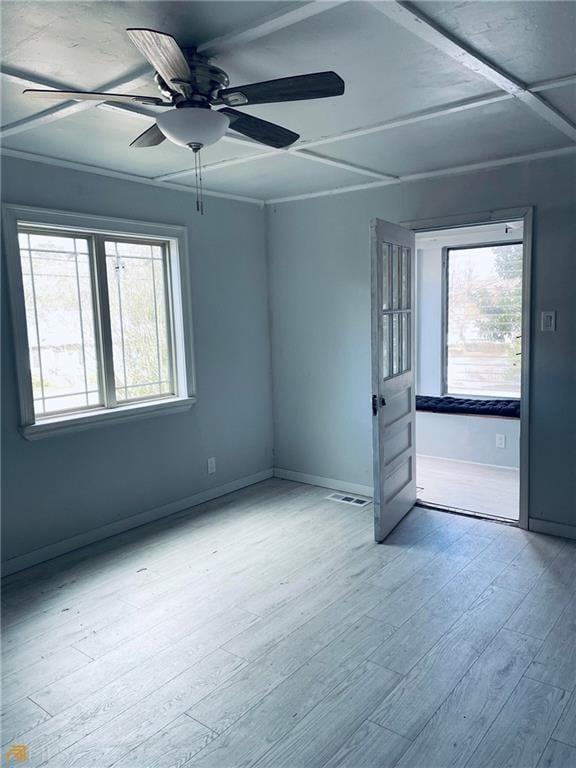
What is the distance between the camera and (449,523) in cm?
385

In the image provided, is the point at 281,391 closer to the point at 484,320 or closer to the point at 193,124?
the point at 484,320

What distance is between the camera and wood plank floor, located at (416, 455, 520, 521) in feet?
13.7

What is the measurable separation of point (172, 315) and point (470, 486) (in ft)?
9.21

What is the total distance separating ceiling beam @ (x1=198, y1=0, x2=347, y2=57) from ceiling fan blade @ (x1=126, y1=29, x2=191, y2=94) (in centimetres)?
17

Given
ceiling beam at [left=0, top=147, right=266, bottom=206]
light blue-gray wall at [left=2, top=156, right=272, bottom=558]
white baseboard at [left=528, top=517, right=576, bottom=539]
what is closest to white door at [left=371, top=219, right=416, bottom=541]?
white baseboard at [left=528, top=517, right=576, bottom=539]

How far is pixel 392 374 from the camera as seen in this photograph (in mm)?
3754

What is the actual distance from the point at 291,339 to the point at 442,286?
2.10 m

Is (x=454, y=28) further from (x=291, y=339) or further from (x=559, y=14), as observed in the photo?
(x=291, y=339)

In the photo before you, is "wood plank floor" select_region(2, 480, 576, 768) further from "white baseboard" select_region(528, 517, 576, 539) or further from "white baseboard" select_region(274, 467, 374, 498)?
"white baseboard" select_region(274, 467, 374, 498)

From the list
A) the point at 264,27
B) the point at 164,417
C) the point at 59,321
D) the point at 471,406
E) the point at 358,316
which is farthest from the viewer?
the point at 471,406

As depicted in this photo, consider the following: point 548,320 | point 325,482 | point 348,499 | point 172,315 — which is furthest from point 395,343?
point 172,315

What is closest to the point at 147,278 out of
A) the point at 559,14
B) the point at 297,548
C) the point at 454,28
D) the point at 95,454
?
the point at 95,454

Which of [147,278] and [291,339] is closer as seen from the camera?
[147,278]

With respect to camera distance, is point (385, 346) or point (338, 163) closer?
point (338, 163)
